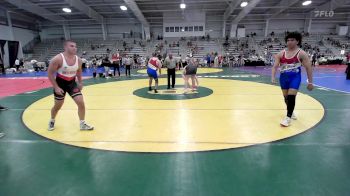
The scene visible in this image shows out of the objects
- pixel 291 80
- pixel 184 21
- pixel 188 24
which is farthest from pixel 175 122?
pixel 188 24

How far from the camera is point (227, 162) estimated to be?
3018 mm

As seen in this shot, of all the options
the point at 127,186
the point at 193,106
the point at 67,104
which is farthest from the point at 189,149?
the point at 67,104

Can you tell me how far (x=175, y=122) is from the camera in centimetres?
477

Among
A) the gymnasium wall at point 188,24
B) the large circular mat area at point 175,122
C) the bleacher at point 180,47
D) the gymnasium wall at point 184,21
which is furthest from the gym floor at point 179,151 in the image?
the gymnasium wall at point 188,24

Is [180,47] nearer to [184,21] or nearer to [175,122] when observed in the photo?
[184,21]

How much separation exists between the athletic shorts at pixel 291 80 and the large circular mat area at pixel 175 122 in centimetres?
75

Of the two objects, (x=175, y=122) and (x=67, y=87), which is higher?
(x=67, y=87)

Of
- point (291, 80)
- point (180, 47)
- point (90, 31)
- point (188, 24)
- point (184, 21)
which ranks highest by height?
point (184, 21)

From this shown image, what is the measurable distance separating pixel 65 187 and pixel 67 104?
15.1 feet

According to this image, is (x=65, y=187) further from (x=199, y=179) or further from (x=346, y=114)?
(x=346, y=114)

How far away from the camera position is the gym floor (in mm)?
Result: 2504

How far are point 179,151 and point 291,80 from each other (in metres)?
2.53

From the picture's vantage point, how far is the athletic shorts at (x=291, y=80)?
168 inches

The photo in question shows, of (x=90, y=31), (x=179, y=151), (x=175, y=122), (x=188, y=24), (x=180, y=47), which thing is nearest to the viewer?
(x=179, y=151)
